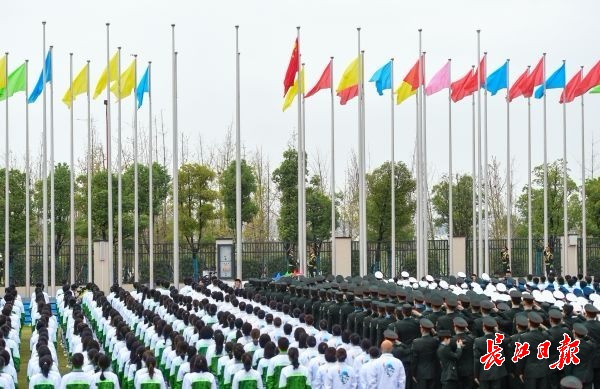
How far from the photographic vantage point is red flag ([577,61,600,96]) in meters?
31.2

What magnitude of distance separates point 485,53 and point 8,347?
2004 cm

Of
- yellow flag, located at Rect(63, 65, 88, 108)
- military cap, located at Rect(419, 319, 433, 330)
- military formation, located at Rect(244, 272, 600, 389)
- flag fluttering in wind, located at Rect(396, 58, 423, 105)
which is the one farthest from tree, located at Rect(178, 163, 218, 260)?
military cap, located at Rect(419, 319, 433, 330)

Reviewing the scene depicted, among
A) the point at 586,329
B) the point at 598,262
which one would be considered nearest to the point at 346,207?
the point at 598,262

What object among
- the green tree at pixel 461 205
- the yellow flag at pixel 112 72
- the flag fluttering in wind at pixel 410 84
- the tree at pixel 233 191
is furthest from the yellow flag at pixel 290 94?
the green tree at pixel 461 205

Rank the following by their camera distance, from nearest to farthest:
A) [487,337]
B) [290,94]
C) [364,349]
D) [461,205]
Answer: [487,337], [364,349], [290,94], [461,205]

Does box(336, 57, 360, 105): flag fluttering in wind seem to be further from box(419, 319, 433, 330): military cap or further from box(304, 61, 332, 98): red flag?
box(419, 319, 433, 330): military cap

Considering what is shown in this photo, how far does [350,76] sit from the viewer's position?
2969 centimetres

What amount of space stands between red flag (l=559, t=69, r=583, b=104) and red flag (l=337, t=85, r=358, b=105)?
7.34 metres

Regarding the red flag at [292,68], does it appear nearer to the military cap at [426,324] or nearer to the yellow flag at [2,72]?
the yellow flag at [2,72]

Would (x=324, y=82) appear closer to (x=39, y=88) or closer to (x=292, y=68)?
(x=292, y=68)

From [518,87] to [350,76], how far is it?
5916mm

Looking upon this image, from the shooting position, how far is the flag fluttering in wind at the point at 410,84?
30.5 metres

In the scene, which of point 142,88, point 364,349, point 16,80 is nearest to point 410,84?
point 142,88

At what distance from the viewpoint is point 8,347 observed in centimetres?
1514
